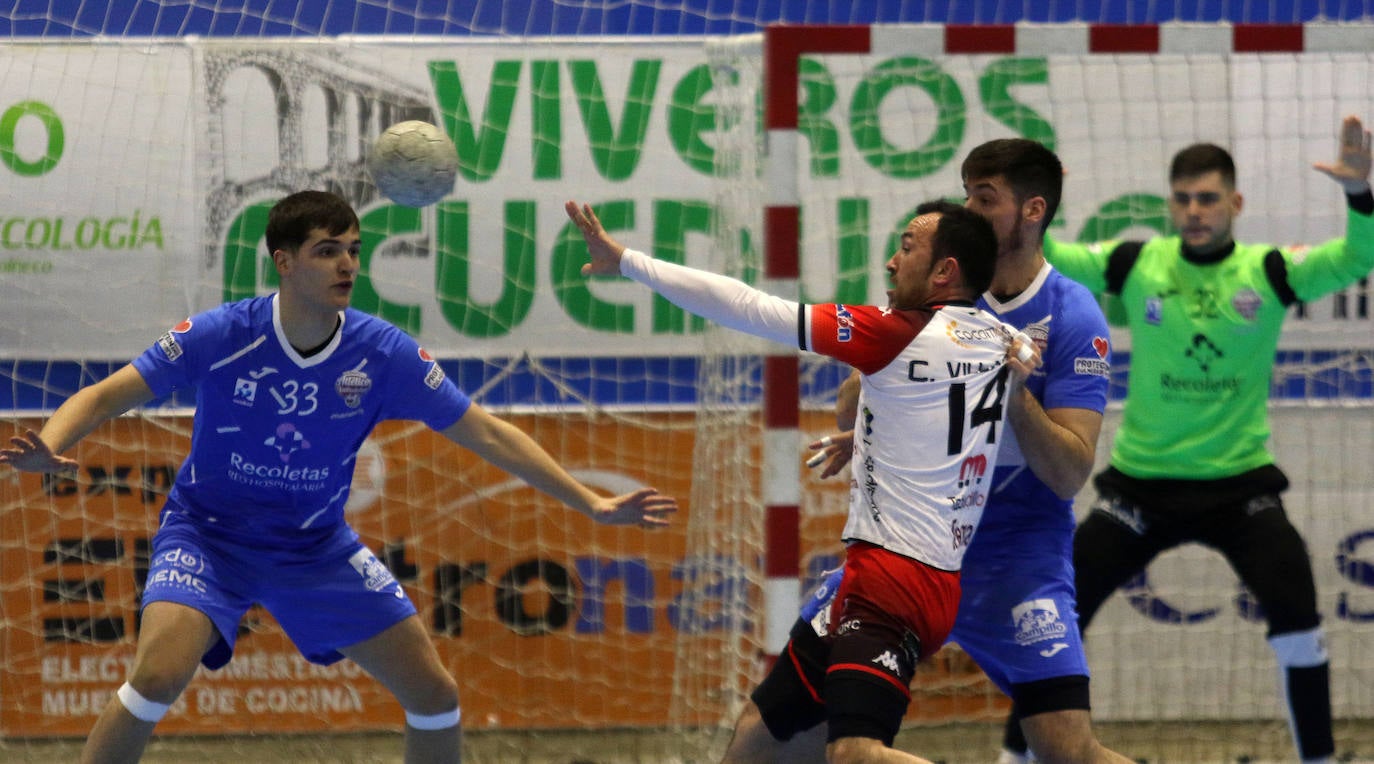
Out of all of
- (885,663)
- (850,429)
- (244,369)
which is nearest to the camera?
(885,663)

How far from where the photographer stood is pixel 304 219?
13.9ft

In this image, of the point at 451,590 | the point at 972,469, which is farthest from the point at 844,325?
the point at 451,590

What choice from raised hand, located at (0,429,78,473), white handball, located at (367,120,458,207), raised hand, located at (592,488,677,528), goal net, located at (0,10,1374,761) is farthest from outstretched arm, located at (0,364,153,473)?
goal net, located at (0,10,1374,761)

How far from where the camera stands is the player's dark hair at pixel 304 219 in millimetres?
4223

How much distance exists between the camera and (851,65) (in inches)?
247

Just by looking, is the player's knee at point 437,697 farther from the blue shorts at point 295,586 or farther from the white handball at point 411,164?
the white handball at point 411,164

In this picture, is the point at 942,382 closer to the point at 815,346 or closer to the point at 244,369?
the point at 815,346

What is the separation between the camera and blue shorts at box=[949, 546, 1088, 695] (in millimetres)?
3639

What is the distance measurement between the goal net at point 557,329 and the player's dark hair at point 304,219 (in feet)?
6.04

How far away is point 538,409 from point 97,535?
1.83 m

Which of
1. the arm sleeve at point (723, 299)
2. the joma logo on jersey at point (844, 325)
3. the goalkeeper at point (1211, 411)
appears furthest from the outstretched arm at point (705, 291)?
the goalkeeper at point (1211, 411)

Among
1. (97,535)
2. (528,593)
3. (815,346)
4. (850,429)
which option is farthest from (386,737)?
(815,346)

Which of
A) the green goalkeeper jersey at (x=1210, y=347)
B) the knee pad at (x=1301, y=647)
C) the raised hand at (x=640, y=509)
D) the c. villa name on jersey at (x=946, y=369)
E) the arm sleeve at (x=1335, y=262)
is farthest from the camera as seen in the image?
the green goalkeeper jersey at (x=1210, y=347)

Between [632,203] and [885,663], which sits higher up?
[632,203]
